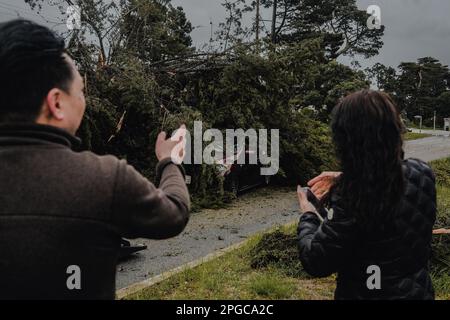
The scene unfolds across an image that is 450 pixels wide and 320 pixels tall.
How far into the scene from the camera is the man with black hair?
1283 mm

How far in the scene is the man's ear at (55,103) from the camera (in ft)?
4.48

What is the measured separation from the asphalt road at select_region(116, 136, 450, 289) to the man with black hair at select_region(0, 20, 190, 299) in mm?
4109

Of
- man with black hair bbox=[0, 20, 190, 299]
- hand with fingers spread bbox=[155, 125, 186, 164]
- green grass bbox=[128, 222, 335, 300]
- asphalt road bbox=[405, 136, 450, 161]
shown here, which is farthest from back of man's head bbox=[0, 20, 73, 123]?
asphalt road bbox=[405, 136, 450, 161]

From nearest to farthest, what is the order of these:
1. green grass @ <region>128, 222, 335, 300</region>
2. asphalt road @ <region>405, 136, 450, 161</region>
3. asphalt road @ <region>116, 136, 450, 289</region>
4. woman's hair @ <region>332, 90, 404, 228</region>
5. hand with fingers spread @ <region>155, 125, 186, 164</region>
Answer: hand with fingers spread @ <region>155, 125, 186, 164</region> → woman's hair @ <region>332, 90, 404, 228</region> → green grass @ <region>128, 222, 335, 300</region> → asphalt road @ <region>116, 136, 450, 289</region> → asphalt road @ <region>405, 136, 450, 161</region>

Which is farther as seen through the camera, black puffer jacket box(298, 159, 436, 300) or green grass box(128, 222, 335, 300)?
green grass box(128, 222, 335, 300)

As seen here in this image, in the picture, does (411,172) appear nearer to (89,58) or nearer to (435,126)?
(89,58)

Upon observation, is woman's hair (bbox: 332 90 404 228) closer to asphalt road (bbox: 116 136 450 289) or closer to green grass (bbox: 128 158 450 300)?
green grass (bbox: 128 158 450 300)

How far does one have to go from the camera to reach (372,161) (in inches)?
70.7

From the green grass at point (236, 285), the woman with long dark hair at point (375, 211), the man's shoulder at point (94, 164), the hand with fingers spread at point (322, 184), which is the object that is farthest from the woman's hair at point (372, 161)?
the green grass at point (236, 285)

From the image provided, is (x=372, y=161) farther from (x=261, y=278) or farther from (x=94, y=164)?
(x=261, y=278)

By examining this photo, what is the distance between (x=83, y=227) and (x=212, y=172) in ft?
26.8

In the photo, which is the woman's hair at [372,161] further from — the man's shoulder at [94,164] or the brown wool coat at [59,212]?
the man's shoulder at [94,164]
